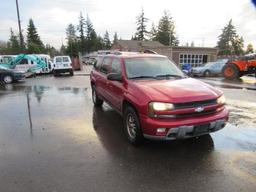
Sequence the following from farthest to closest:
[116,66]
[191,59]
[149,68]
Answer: [191,59] → [116,66] → [149,68]

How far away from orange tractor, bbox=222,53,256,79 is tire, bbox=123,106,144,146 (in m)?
16.1

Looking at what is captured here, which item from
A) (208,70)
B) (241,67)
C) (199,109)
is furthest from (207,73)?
(199,109)

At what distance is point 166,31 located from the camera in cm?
7331

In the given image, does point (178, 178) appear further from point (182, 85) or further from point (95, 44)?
point (95, 44)

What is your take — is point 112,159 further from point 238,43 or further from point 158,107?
point 238,43

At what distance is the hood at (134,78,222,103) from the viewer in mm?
4242

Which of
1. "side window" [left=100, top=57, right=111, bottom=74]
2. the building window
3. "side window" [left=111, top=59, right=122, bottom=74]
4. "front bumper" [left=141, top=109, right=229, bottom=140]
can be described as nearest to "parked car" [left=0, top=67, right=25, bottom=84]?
"side window" [left=100, top=57, right=111, bottom=74]

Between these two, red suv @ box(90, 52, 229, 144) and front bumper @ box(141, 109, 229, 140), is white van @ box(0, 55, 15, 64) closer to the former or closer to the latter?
red suv @ box(90, 52, 229, 144)

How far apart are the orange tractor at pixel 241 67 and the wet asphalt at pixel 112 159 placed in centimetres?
1298

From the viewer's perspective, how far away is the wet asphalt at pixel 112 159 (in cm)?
350

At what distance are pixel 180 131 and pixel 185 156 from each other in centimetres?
57

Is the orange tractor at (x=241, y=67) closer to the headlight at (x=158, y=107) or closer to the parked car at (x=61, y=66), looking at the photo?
the parked car at (x=61, y=66)

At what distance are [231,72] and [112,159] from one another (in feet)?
56.1

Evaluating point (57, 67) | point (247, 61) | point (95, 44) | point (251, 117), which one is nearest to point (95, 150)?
point (251, 117)
